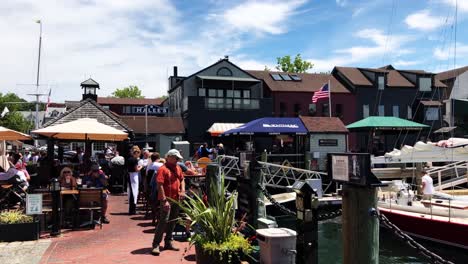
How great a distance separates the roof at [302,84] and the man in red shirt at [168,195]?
35015 millimetres

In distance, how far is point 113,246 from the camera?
8.05 metres

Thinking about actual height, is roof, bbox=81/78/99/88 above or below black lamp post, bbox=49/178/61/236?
above

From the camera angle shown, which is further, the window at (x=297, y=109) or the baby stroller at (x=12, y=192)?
the window at (x=297, y=109)

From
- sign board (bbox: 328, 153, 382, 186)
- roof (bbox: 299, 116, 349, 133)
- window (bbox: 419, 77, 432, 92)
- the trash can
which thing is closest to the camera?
sign board (bbox: 328, 153, 382, 186)

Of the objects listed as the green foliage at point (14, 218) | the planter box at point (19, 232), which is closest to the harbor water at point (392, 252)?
the planter box at point (19, 232)

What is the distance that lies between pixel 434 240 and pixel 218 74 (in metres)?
29.7

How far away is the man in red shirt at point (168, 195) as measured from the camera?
289 inches

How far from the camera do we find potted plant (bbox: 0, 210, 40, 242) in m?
8.39

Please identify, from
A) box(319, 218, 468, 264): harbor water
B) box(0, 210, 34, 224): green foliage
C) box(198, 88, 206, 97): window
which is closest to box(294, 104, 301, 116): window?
box(198, 88, 206, 97): window

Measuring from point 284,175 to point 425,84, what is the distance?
32729mm

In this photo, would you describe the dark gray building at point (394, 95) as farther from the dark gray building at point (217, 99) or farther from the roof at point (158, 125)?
the roof at point (158, 125)

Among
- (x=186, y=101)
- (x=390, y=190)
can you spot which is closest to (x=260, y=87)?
→ (x=186, y=101)

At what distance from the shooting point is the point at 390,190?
1780cm

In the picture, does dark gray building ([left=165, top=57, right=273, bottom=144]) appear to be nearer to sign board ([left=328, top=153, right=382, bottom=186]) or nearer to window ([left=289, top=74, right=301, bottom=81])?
window ([left=289, top=74, right=301, bottom=81])
